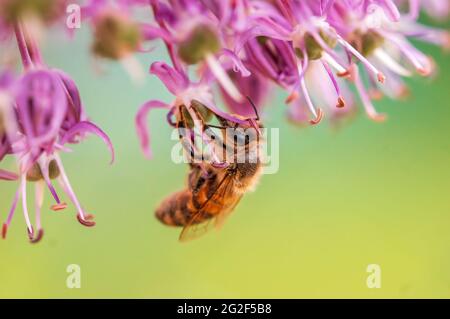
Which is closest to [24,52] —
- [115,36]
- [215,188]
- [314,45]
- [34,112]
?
[34,112]

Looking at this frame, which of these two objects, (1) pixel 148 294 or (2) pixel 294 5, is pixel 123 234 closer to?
(1) pixel 148 294

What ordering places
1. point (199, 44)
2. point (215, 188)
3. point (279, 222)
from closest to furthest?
1. point (199, 44)
2. point (215, 188)
3. point (279, 222)

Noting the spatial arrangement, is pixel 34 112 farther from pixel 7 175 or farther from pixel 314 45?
pixel 314 45

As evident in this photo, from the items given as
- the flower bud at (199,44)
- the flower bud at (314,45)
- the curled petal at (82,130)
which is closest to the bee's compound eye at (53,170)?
the curled petal at (82,130)

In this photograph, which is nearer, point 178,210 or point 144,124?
point 144,124

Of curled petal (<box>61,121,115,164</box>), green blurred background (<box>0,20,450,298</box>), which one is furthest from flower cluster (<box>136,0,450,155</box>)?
green blurred background (<box>0,20,450,298</box>)

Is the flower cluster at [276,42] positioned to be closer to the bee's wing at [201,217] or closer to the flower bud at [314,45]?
the flower bud at [314,45]
